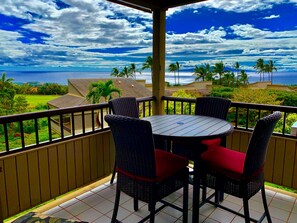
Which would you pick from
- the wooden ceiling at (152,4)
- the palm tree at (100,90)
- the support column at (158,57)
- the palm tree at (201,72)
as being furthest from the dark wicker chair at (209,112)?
the palm tree at (100,90)

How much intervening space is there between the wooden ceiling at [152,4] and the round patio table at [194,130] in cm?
189

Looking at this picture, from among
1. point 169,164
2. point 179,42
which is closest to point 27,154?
point 169,164

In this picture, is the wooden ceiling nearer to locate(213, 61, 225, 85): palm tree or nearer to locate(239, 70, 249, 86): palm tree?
locate(213, 61, 225, 85): palm tree

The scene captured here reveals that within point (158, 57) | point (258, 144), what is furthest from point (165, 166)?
point (158, 57)

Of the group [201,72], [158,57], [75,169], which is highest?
[158,57]

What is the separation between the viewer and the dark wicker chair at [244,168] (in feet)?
5.88

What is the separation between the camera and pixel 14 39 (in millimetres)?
14086

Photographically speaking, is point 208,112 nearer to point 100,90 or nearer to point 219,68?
point 219,68

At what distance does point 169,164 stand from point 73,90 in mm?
13020

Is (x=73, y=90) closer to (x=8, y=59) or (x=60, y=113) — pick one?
(x=8, y=59)

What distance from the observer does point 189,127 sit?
2324mm

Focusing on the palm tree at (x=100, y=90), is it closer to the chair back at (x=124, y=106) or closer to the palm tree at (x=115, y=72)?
the palm tree at (x=115, y=72)

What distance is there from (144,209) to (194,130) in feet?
3.72

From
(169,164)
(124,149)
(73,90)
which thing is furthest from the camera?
(73,90)
